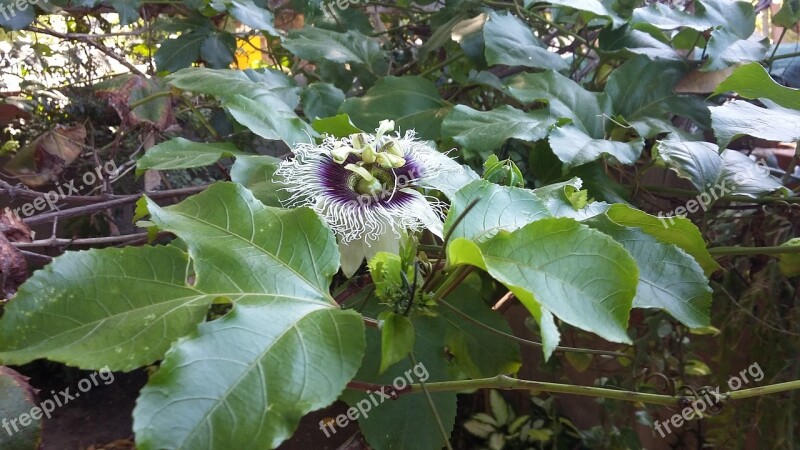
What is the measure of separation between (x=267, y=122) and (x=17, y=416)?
0.34 meters

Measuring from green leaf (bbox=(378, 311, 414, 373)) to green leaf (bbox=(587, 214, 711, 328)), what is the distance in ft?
0.63

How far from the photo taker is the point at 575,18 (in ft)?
3.55

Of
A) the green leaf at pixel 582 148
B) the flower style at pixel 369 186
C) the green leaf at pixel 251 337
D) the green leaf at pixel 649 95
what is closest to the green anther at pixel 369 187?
the flower style at pixel 369 186

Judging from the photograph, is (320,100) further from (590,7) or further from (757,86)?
(757,86)

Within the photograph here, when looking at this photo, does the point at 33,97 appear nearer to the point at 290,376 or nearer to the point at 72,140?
the point at 72,140

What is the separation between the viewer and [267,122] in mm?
623

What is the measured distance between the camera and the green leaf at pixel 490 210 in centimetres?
44

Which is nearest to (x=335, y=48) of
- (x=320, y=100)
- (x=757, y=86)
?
(x=320, y=100)

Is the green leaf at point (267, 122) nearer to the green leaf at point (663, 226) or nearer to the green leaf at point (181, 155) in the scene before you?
the green leaf at point (181, 155)

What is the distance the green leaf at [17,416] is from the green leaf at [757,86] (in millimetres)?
694

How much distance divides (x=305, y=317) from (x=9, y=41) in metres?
1.69

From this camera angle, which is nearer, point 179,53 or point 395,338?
point 395,338

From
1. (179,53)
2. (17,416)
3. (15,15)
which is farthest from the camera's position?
(179,53)

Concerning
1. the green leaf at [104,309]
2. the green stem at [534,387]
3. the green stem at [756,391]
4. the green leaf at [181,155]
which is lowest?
the green stem at [756,391]
